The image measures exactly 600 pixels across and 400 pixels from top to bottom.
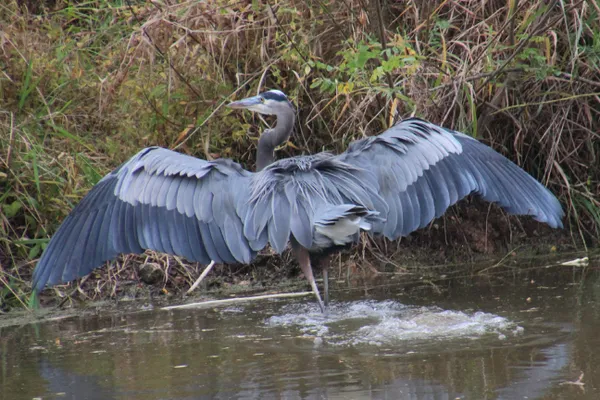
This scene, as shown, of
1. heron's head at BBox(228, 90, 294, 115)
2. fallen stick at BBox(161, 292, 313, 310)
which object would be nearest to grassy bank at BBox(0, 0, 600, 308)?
heron's head at BBox(228, 90, 294, 115)

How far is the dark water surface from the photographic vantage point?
3.64m

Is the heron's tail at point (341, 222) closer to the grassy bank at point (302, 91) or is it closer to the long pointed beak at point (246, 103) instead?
the grassy bank at point (302, 91)

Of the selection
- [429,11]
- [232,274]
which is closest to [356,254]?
[232,274]

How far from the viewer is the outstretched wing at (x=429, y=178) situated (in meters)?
5.10

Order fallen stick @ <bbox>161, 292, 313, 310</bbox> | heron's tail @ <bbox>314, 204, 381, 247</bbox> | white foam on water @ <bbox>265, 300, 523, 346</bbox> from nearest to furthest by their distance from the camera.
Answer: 1. white foam on water @ <bbox>265, 300, 523, 346</bbox>
2. heron's tail @ <bbox>314, 204, 381, 247</bbox>
3. fallen stick @ <bbox>161, 292, 313, 310</bbox>

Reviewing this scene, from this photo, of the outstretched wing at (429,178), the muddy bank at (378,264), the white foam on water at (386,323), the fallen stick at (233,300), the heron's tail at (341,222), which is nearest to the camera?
the white foam on water at (386,323)

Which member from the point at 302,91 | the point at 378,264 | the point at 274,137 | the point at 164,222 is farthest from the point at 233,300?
the point at 302,91

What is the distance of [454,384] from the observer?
358 centimetres

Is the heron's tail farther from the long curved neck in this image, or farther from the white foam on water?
the long curved neck

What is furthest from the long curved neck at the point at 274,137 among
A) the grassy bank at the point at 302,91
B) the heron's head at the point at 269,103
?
the grassy bank at the point at 302,91

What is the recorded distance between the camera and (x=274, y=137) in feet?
19.9

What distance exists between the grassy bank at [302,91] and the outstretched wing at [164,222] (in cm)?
86

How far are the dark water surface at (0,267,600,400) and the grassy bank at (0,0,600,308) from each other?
998 millimetres

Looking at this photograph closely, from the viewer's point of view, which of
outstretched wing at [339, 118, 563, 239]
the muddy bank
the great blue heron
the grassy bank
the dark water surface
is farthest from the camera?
the grassy bank
